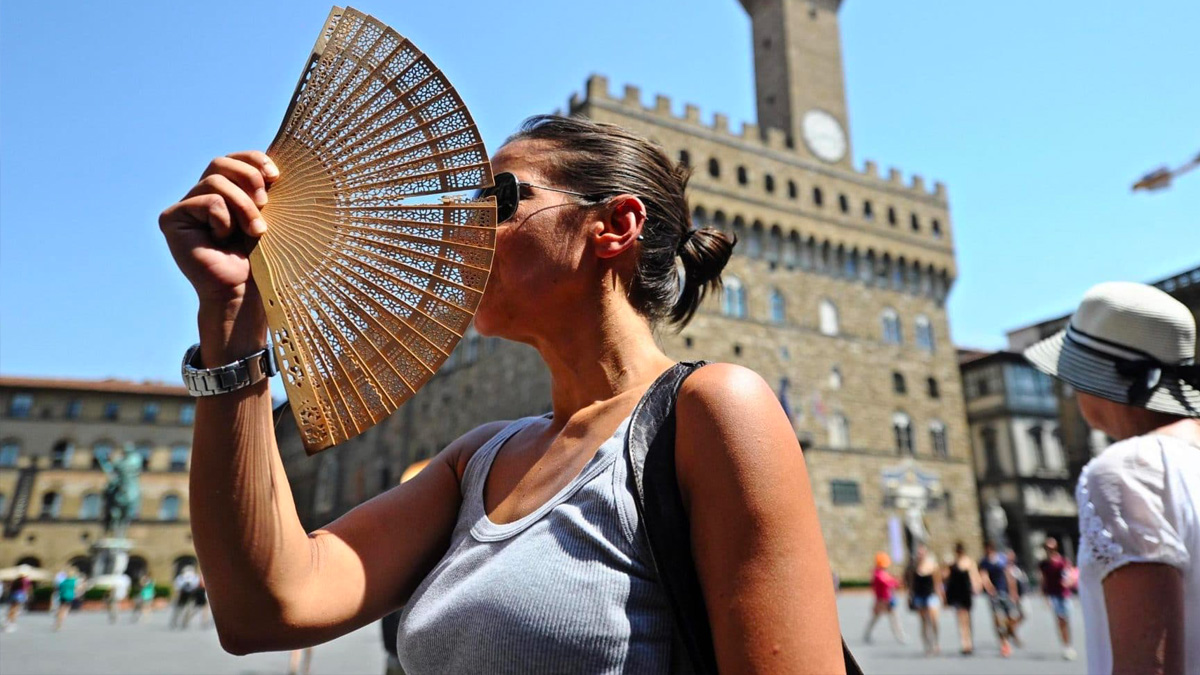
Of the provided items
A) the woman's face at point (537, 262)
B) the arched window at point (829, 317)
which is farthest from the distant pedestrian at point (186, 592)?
the arched window at point (829, 317)

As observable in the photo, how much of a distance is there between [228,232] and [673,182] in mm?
784

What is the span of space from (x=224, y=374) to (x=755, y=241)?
2968 cm

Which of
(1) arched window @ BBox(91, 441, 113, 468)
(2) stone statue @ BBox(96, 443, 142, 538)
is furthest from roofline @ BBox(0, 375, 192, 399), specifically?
(2) stone statue @ BBox(96, 443, 142, 538)

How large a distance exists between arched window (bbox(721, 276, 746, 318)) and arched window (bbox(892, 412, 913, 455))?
25.1 feet

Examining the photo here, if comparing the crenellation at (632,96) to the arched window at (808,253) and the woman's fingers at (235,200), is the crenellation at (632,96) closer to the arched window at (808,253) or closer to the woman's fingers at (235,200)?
the arched window at (808,253)

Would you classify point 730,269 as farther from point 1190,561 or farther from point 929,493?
point 1190,561

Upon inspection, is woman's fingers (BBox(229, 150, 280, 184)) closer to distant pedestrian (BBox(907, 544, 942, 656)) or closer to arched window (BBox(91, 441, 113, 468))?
distant pedestrian (BBox(907, 544, 942, 656))

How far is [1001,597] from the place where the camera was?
1039 cm

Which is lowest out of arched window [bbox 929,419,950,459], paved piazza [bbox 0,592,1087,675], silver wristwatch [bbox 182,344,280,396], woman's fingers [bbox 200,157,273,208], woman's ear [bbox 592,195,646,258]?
paved piazza [bbox 0,592,1087,675]

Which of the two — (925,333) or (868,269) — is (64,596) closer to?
(868,269)

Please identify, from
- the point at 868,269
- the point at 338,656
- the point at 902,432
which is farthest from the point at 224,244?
the point at 868,269

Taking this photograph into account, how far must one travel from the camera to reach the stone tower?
32.2 m

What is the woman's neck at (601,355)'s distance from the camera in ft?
4.51

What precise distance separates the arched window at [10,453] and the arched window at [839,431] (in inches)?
1320
